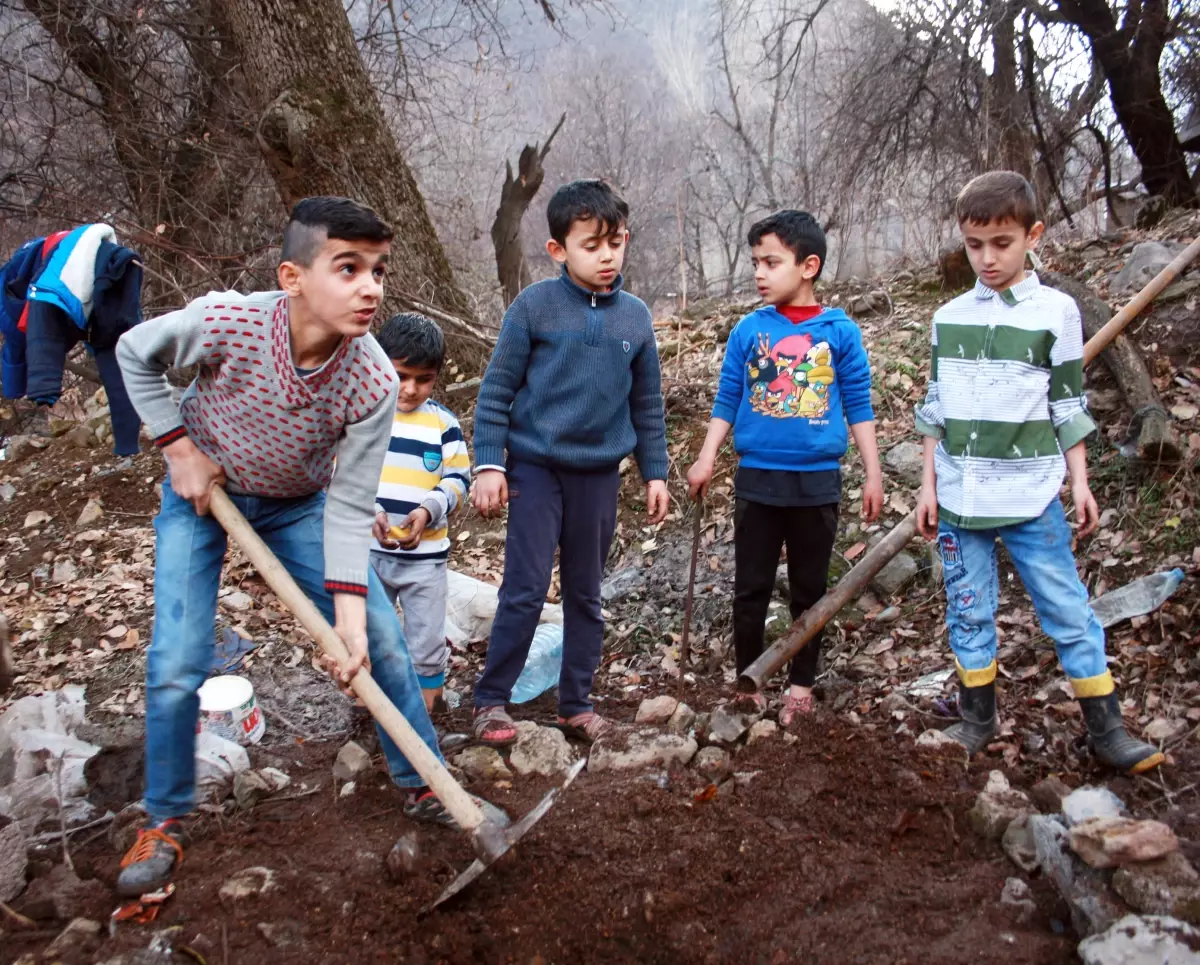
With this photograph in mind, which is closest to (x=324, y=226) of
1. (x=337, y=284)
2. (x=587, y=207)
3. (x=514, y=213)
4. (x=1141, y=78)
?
(x=337, y=284)

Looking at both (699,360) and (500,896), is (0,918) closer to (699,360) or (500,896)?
(500,896)

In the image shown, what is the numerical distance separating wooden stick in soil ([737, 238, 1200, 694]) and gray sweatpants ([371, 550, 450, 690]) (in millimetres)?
1147

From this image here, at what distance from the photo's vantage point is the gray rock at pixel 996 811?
248cm

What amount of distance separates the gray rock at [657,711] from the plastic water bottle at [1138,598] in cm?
165

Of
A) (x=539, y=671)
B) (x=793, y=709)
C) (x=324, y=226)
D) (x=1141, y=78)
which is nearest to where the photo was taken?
(x=324, y=226)

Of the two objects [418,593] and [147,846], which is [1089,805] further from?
[147,846]

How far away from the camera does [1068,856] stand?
219cm

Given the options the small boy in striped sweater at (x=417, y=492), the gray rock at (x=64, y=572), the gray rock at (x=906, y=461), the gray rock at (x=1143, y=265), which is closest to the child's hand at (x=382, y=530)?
the small boy in striped sweater at (x=417, y=492)

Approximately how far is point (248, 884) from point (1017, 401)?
2505 mm

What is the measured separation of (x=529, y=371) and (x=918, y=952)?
201 centimetres

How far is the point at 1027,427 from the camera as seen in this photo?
9.04ft

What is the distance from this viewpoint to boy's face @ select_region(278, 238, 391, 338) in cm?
228

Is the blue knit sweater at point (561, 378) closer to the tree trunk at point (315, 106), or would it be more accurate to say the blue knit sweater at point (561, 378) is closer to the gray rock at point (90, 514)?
the tree trunk at point (315, 106)

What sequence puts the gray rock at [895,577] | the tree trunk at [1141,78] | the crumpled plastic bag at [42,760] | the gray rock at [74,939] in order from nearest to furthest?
the gray rock at [74,939] → the crumpled plastic bag at [42,760] → the gray rock at [895,577] → the tree trunk at [1141,78]
